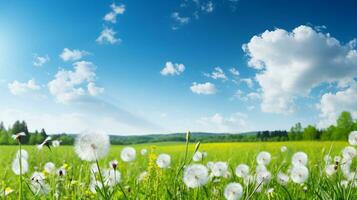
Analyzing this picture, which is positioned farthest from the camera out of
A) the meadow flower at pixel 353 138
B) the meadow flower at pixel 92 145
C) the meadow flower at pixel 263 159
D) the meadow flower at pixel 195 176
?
the meadow flower at pixel 263 159

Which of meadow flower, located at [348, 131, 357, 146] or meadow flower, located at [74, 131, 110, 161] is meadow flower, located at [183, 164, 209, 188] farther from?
meadow flower, located at [348, 131, 357, 146]

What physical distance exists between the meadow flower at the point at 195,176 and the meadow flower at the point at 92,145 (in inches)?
26.8

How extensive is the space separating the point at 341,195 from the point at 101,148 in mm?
1455

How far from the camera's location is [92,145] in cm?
247

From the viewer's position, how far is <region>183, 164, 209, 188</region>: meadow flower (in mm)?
2986

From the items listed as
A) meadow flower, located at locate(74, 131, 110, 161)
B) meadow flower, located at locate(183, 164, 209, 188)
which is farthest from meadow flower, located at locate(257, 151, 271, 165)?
meadow flower, located at locate(74, 131, 110, 161)

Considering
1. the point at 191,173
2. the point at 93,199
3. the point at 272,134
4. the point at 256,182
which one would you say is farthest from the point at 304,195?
the point at 272,134

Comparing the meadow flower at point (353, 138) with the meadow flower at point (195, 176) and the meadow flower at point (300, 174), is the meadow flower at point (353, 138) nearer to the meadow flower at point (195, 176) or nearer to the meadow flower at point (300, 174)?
the meadow flower at point (300, 174)

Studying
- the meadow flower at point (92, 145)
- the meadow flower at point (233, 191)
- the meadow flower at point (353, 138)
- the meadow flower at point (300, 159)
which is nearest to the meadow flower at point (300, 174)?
the meadow flower at point (300, 159)

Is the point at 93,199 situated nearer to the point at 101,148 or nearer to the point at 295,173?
the point at 101,148

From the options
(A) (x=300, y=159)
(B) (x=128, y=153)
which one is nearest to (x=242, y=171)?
(A) (x=300, y=159)

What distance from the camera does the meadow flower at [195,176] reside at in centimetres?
299

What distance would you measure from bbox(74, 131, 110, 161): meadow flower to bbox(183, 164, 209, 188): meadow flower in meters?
0.68

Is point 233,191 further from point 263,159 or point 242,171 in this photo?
point 263,159
